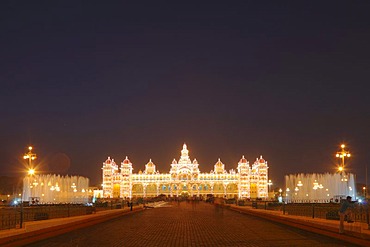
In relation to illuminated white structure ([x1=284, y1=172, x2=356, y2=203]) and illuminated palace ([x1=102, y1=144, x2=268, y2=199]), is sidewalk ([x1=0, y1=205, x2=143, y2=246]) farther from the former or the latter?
illuminated palace ([x1=102, y1=144, x2=268, y2=199])

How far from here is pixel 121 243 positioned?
16.4 m

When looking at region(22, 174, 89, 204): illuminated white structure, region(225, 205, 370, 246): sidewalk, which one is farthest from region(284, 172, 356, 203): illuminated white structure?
region(225, 205, 370, 246): sidewalk

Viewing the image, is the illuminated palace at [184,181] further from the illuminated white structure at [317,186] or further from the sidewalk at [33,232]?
the sidewalk at [33,232]

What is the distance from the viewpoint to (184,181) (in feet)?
556

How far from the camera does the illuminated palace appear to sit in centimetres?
16562

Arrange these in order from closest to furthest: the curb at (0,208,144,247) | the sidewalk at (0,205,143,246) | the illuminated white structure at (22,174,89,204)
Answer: the curb at (0,208,144,247) < the sidewalk at (0,205,143,246) < the illuminated white structure at (22,174,89,204)

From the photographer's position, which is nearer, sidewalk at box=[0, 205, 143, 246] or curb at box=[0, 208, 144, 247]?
curb at box=[0, 208, 144, 247]

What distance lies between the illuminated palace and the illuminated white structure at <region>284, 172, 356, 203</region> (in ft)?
155

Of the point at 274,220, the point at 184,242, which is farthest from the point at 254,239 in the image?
the point at 274,220

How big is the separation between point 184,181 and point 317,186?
74.7 meters

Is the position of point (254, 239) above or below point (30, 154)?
below

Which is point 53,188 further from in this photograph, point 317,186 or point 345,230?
point 345,230

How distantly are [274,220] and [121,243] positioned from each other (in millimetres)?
14571

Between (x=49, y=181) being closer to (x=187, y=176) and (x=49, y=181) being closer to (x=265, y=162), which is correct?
(x=187, y=176)
